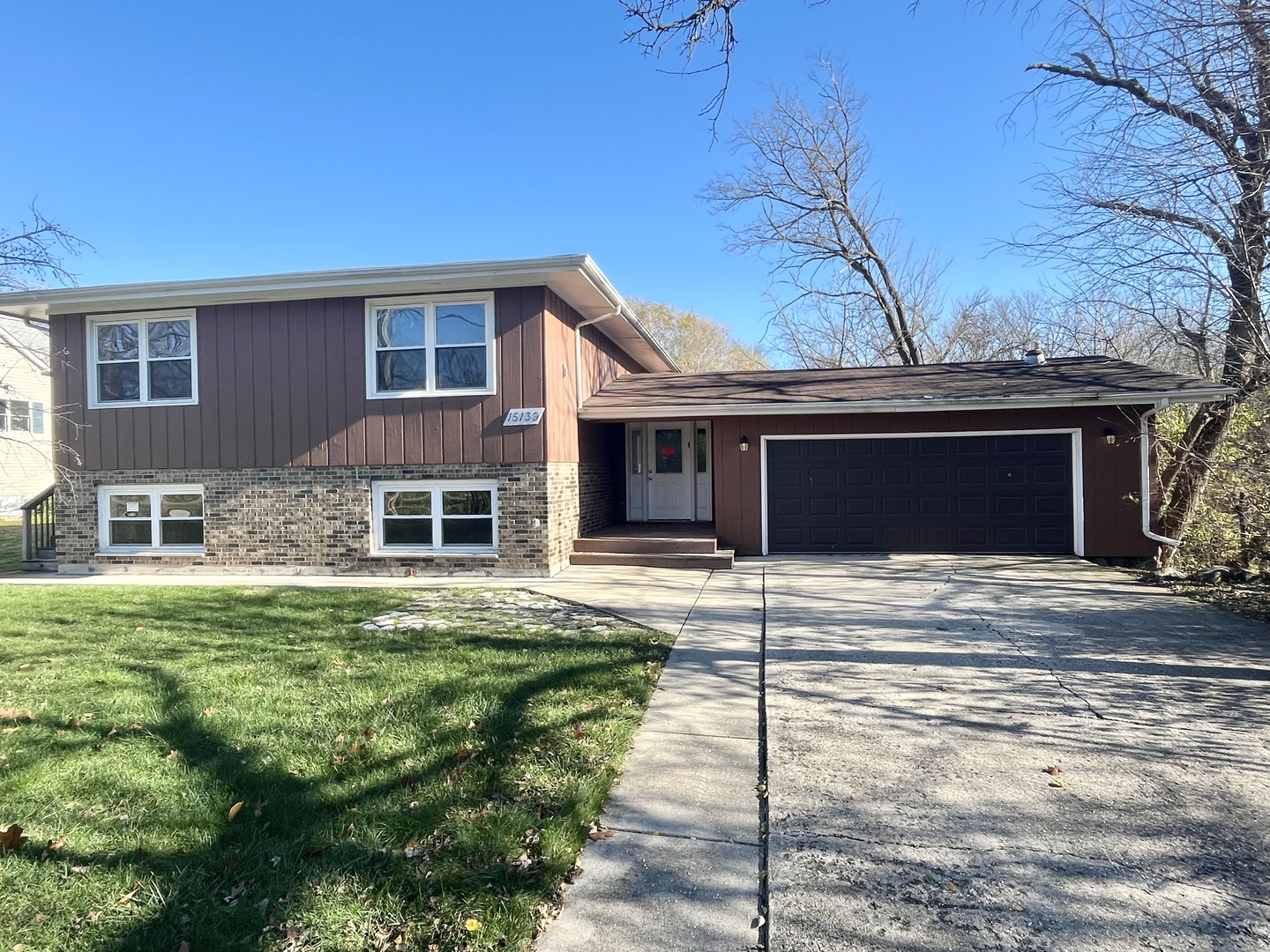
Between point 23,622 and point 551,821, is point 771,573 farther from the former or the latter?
point 23,622

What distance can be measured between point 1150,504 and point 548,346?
943 centimetres


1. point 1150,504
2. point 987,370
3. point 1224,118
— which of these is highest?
point 1224,118

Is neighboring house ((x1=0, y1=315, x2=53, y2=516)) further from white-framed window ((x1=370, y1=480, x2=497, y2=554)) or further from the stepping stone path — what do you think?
the stepping stone path

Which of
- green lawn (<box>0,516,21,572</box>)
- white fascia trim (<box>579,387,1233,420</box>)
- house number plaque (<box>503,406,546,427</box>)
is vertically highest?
white fascia trim (<box>579,387,1233,420</box>)

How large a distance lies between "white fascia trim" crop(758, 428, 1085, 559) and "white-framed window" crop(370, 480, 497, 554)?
4.35m

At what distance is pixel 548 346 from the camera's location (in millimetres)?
10023

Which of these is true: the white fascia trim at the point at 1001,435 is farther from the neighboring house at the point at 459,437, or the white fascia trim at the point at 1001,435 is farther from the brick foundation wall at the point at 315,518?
the brick foundation wall at the point at 315,518

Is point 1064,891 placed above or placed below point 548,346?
below

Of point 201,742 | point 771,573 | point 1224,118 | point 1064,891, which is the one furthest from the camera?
point 771,573

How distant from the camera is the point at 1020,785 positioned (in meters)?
3.26

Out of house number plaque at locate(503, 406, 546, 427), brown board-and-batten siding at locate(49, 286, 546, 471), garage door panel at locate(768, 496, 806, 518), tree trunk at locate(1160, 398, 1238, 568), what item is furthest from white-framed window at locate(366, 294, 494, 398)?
tree trunk at locate(1160, 398, 1238, 568)

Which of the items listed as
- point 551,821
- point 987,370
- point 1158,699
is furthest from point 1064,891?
point 987,370

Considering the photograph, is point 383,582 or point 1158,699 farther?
point 383,582

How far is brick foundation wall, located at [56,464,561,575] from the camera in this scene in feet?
32.7
